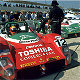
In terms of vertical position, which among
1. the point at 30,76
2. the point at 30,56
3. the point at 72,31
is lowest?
the point at 72,31

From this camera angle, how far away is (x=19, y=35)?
4.36m

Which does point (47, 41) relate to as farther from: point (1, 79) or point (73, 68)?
point (1, 79)

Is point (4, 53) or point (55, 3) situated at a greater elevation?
point (55, 3)

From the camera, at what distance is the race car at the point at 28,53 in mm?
3158

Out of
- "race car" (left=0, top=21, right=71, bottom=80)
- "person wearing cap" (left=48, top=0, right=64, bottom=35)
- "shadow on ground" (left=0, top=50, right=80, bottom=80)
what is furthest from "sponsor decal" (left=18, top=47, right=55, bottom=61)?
"person wearing cap" (left=48, top=0, right=64, bottom=35)

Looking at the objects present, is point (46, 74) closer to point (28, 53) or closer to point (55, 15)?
point (28, 53)

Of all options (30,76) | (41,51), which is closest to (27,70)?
(30,76)

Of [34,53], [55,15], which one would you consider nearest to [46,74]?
[34,53]

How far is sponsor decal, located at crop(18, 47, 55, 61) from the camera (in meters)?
3.54

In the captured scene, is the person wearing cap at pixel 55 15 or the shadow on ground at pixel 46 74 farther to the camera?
the person wearing cap at pixel 55 15

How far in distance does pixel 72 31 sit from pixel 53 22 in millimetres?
2578

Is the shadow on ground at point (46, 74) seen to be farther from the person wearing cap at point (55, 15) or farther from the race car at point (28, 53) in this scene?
the person wearing cap at point (55, 15)

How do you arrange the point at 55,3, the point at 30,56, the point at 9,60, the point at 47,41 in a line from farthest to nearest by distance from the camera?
the point at 55,3, the point at 47,41, the point at 30,56, the point at 9,60

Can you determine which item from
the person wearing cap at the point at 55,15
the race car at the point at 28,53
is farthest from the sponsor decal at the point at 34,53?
the person wearing cap at the point at 55,15
